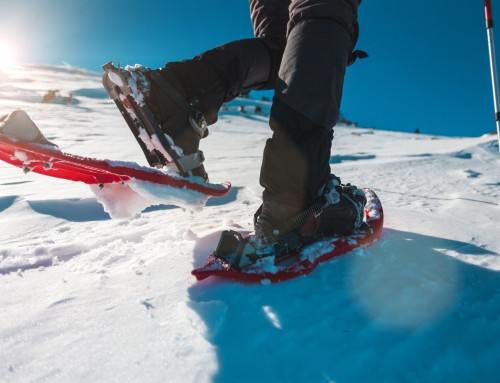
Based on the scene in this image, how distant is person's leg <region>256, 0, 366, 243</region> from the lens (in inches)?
36.5

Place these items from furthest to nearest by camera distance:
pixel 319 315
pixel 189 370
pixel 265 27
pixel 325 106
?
pixel 265 27, pixel 325 106, pixel 319 315, pixel 189 370

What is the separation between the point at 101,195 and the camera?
1183mm

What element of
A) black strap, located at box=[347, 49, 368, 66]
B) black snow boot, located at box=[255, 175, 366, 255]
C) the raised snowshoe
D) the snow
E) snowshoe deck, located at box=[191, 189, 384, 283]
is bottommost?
the snow

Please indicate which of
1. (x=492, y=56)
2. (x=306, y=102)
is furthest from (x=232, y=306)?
(x=492, y=56)

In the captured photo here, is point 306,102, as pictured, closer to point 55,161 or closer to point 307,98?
point 307,98

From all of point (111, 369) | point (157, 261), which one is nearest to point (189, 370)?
point (111, 369)

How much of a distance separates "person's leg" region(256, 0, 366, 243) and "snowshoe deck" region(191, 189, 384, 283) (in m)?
0.14

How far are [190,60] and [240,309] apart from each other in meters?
0.85

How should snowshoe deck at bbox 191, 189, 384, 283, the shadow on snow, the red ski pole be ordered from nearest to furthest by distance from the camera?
the shadow on snow < snowshoe deck at bbox 191, 189, 384, 283 < the red ski pole

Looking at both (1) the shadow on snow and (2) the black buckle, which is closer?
(1) the shadow on snow

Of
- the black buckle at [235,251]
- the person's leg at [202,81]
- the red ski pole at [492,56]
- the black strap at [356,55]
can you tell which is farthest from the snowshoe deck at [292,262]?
the red ski pole at [492,56]

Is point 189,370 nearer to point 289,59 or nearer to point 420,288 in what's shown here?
point 420,288

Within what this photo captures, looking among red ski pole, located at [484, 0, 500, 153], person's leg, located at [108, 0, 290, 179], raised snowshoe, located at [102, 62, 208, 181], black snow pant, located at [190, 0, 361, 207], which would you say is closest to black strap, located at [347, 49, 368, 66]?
black snow pant, located at [190, 0, 361, 207]

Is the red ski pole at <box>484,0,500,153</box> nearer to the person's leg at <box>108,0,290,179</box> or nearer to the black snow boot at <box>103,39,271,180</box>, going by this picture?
the person's leg at <box>108,0,290,179</box>
